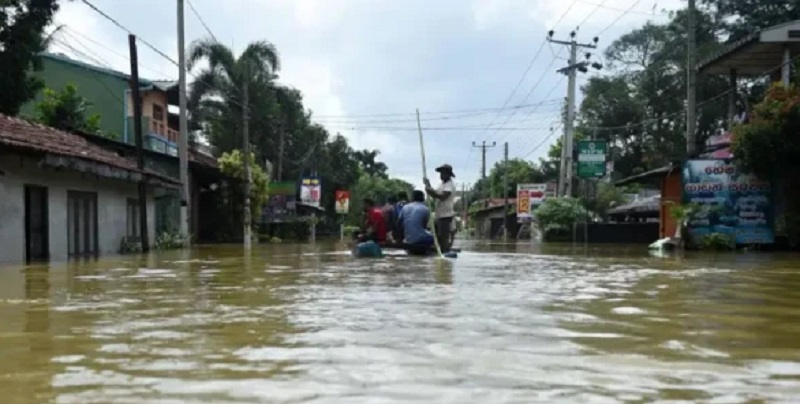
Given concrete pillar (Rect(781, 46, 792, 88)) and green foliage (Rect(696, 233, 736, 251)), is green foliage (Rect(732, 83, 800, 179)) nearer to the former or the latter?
green foliage (Rect(696, 233, 736, 251))

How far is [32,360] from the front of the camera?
4.86 m

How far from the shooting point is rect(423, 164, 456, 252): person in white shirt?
1652 centimetres

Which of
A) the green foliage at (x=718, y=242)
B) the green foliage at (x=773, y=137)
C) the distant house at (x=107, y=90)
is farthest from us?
the distant house at (x=107, y=90)

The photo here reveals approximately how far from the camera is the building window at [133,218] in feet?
84.2

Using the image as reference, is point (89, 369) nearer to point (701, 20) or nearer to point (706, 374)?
point (706, 374)

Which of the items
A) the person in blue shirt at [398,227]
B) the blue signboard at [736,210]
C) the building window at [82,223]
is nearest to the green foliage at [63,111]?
the building window at [82,223]

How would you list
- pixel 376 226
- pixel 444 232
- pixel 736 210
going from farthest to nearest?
pixel 736 210, pixel 376 226, pixel 444 232

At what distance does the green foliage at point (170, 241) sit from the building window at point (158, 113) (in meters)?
14.0

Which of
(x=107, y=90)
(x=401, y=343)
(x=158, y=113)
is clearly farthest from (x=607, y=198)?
(x=401, y=343)

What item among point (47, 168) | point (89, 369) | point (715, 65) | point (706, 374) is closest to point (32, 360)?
point (89, 369)

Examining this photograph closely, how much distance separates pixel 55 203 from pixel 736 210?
17.9m

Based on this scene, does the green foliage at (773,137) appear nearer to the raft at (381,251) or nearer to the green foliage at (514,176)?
the raft at (381,251)

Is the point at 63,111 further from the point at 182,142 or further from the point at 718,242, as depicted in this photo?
the point at 718,242

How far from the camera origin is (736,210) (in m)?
24.7
